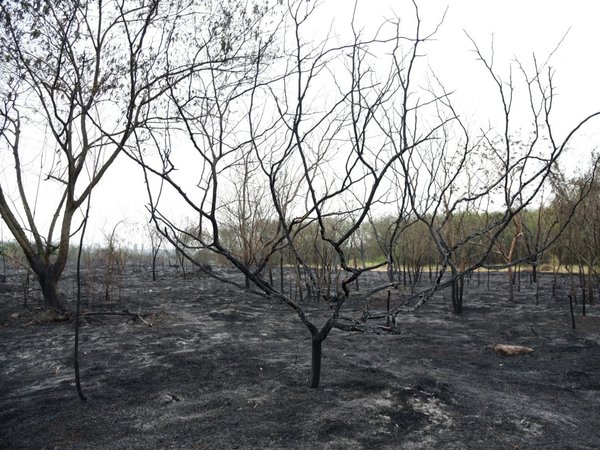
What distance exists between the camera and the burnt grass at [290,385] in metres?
2.82

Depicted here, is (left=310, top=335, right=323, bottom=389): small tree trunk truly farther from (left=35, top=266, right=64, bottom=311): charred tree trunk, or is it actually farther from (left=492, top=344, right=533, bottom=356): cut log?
(left=35, top=266, right=64, bottom=311): charred tree trunk

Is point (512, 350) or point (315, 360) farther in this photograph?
point (512, 350)

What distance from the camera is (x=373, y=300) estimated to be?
969 cm

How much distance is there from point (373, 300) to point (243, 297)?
272cm

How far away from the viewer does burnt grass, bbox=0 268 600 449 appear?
2820 millimetres

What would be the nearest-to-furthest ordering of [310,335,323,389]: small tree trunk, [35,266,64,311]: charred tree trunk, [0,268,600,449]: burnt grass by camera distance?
[0,268,600,449]: burnt grass → [310,335,323,389]: small tree trunk → [35,266,64,311]: charred tree trunk

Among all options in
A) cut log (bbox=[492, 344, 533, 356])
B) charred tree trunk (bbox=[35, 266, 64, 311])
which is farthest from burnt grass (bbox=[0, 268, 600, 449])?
charred tree trunk (bbox=[35, 266, 64, 311])

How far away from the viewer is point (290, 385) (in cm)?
357

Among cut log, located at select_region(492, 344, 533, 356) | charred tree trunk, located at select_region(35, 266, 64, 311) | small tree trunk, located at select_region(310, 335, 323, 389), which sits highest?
charred tree trunk, located at select_region(35, 266, 64, 311)

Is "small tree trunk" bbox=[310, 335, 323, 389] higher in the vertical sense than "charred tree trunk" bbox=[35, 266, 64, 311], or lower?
lower

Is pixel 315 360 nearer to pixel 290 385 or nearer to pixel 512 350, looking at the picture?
pixel 290 385

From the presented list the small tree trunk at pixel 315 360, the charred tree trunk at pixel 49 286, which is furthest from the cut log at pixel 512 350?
the charred tree trunk at pixel 49 286

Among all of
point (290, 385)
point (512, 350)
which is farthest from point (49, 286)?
point (512, 350)

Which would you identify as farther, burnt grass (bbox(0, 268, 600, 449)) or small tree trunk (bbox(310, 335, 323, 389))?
small tree trunk (bbox(310, 335, 323, 389))
